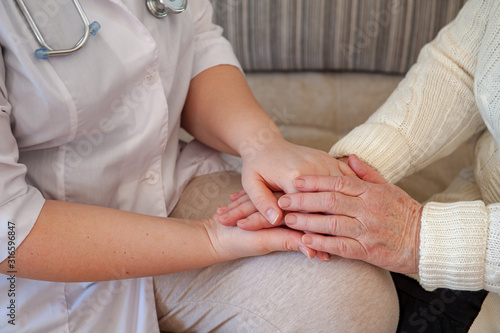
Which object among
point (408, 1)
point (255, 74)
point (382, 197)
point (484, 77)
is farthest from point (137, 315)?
point (408, 1)

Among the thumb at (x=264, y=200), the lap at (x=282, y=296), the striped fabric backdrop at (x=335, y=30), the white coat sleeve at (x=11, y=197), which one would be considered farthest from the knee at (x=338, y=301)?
the striped fabric backdrop at (x=335, y=30)

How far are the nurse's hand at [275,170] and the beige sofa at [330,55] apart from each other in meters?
0.51

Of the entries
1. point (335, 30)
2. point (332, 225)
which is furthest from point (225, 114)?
point (335, 30)

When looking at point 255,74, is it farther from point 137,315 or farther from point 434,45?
point 137,315

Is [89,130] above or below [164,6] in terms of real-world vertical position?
below

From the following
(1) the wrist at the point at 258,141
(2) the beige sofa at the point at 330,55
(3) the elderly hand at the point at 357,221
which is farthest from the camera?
(2) the beige sofa at the point at 330,55

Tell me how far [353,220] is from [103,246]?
0.38 m

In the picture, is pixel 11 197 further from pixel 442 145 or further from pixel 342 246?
pixel 442 145

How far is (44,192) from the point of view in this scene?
79 cm

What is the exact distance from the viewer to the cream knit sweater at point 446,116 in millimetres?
842

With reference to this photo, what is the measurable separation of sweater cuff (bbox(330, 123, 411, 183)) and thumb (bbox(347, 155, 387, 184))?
4 cm

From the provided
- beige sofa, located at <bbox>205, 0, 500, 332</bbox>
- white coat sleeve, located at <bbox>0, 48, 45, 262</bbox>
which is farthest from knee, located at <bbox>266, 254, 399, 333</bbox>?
beige sofa, located at <bbox>205, 0, 500, 332</bbox>

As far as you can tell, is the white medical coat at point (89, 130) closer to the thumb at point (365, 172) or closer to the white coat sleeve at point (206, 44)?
the white coat sleeve at point (206, 44)

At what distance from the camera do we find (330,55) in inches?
60.4
